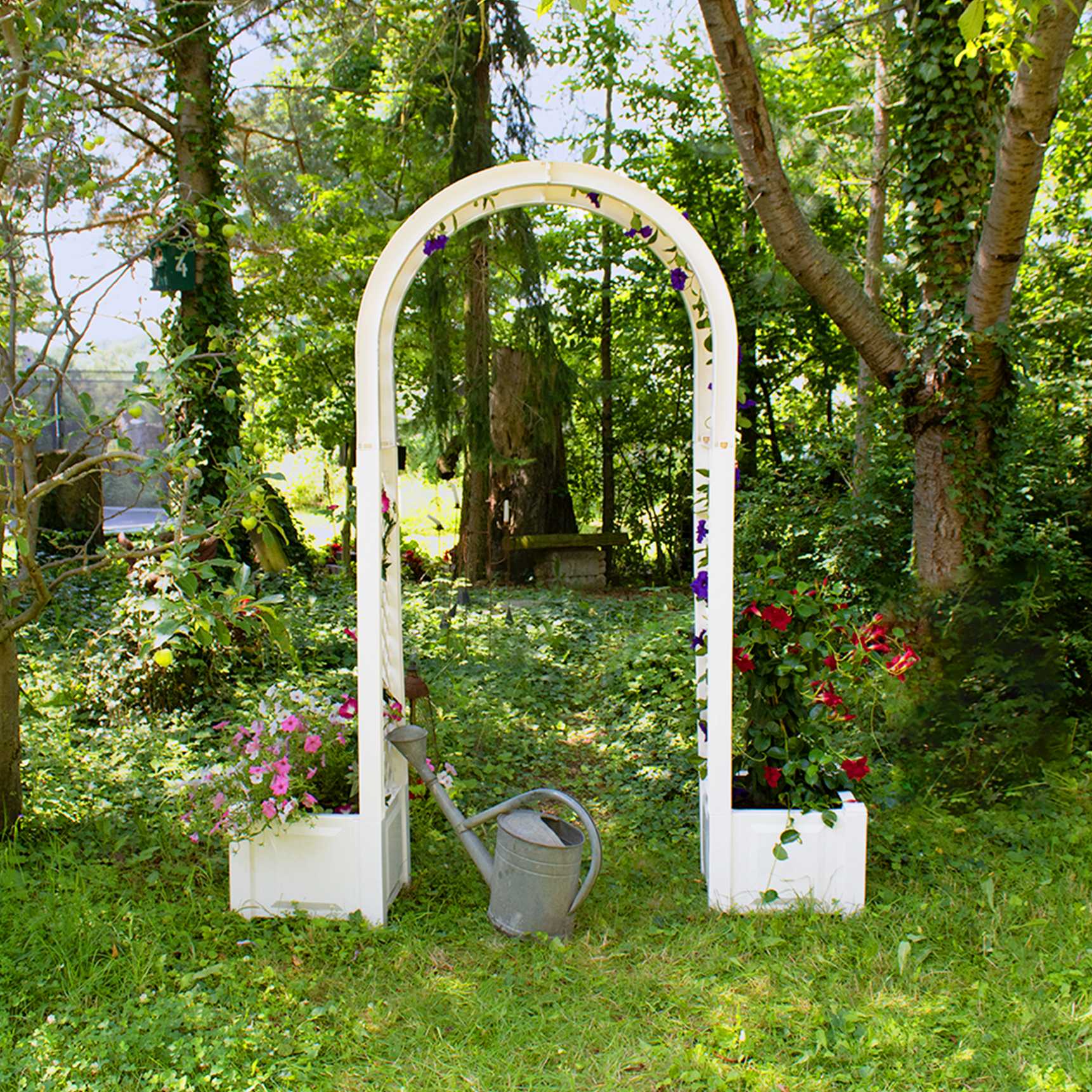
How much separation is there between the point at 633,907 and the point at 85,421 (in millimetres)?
2230

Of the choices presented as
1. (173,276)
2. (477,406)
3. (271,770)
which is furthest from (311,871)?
(477,406)

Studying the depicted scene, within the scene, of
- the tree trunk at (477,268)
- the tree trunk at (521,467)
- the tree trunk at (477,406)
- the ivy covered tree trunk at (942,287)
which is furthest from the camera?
the tree trunk at (521,467)

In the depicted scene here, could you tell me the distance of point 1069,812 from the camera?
3.46 m

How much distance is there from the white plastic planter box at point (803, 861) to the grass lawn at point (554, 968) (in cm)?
8

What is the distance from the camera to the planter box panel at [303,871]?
283 cm

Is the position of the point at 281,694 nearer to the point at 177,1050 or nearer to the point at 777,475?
the point at 177,1050

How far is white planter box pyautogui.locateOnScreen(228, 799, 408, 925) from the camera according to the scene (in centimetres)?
283

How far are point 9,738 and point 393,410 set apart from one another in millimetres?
1691

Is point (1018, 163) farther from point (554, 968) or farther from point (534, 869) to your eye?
point (554, 968)

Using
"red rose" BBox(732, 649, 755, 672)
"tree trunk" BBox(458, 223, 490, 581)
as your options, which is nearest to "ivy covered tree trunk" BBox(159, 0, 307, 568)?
"tree trunk" BBox(458, 223, 490, 581)

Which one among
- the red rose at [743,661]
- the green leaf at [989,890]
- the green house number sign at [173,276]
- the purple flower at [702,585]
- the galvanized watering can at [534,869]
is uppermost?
the green house number sign at [173,276]

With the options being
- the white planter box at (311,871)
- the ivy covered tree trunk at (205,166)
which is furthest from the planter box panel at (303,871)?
the ivy covered tree trunk at (205,166)

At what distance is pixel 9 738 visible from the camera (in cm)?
315

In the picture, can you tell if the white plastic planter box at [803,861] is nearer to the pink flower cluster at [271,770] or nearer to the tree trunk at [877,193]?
the pink flower cluster at [271,770]
